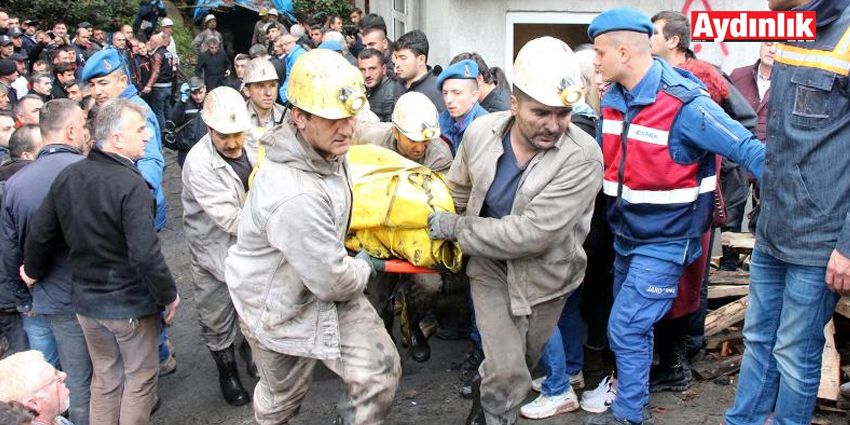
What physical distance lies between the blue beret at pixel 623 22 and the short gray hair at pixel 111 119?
260 centimetres

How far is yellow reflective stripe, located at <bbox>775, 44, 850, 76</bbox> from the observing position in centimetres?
324

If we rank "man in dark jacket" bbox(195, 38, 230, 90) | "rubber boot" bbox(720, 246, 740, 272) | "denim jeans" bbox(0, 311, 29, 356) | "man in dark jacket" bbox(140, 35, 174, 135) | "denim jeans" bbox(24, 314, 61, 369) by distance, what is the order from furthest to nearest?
"man in dark jacket" bbox(195, 38, 230, 90) < "man in dark jacket" bbox(140, 35, 174, 135) < "rubber boot" bbox(720, 246, 740, 272) < "denim jeans" bbox(0, 311, 29, 356) < "denim jeans" bbox(24, 314, 61, 369)

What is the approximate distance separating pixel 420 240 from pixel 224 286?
176 centimetres

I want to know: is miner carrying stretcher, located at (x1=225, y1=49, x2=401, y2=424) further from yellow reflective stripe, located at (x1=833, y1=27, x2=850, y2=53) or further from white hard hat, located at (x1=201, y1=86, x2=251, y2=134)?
yellow reflective stripe, located at (x1=833, y1=27, x2=850, y2=53)

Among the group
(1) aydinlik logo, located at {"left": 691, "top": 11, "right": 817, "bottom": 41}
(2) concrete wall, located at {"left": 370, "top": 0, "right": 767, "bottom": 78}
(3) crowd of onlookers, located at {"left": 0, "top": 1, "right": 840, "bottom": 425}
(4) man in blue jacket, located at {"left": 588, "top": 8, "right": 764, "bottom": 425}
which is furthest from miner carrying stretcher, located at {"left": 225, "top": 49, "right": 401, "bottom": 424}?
(2) concrete wall, located at {"left": 370, "top": 0, "right": 767, "bottom": 78}

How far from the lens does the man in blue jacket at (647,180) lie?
4.19 meters

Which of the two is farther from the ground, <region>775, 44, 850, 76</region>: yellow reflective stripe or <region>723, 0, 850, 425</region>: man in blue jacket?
<region>775, 44, 850, 76</region>: yellow reflective stripe

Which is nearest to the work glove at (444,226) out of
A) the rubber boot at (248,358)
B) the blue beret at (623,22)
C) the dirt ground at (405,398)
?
the blue beret at (623,22)

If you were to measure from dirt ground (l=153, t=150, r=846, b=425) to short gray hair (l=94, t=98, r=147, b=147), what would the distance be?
2.03 metres

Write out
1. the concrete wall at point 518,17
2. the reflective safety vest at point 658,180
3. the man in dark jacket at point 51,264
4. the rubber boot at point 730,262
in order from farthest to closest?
the concrete wall at point 518,17, the rubber boot at point 730,262, the man in dark jacket at point 51,264, the reflective safety vest at point 658,180

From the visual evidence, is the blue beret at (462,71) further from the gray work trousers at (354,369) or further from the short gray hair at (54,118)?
the short gray hair at (54,118)

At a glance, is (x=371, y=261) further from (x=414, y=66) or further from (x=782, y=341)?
(x=414, y=66)

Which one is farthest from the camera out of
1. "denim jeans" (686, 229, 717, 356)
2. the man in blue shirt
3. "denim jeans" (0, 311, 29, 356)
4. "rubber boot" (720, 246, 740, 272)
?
"rubber boot" (720, 246, 740, 272)

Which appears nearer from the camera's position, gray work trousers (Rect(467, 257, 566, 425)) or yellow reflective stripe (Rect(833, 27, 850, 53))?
yellow reflective stripe (Rect(833, 27, 850, 53))
